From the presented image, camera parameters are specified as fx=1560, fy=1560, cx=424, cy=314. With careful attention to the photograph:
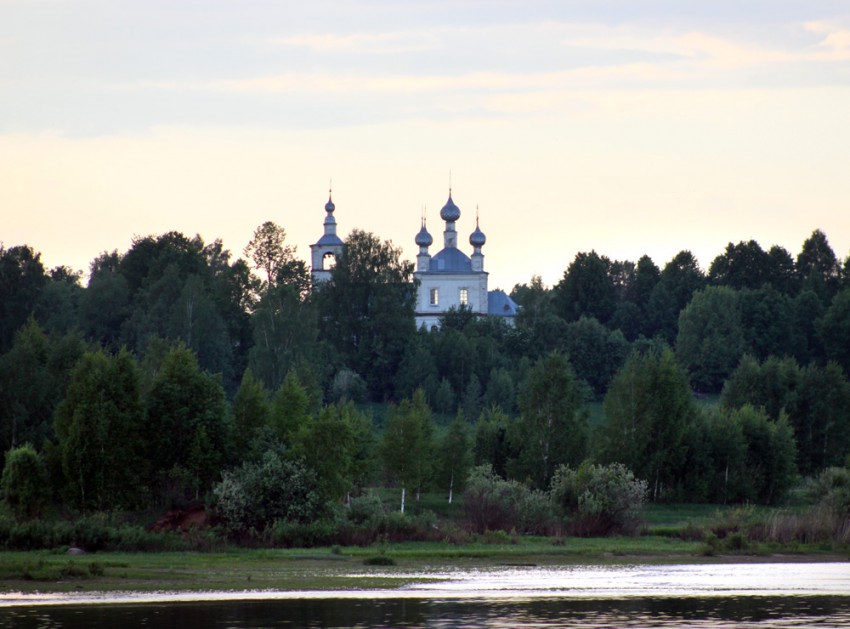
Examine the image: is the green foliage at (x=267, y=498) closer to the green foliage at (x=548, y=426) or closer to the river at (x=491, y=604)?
the river at (x=491, y=604)

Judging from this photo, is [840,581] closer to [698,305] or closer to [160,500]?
[160,500]

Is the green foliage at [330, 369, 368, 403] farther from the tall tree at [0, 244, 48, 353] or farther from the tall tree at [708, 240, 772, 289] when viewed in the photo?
the tall tree at [708, 240, 772, 289]

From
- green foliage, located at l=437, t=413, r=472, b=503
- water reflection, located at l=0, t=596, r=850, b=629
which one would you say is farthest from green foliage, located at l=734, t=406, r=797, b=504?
water reflection, located at l=0, t=596, r=850, b=629

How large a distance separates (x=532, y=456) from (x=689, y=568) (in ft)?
84.0

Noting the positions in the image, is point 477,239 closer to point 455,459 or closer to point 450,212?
point 450,212

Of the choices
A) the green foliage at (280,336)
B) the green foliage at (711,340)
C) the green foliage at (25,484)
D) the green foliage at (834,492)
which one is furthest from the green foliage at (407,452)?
the green foliage at (711,340)

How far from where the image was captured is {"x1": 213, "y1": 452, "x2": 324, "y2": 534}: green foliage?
5281 centimetres

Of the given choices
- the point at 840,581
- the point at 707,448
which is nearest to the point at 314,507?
the point at 840,581

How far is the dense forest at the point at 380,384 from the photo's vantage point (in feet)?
185

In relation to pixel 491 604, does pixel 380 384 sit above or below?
above

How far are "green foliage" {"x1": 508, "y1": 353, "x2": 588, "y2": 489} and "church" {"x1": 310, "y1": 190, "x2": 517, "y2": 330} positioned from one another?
288 ft

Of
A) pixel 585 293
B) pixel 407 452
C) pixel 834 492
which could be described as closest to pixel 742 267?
pixel 585 293

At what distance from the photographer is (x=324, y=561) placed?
4738 cm

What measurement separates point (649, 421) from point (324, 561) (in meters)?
32.4
